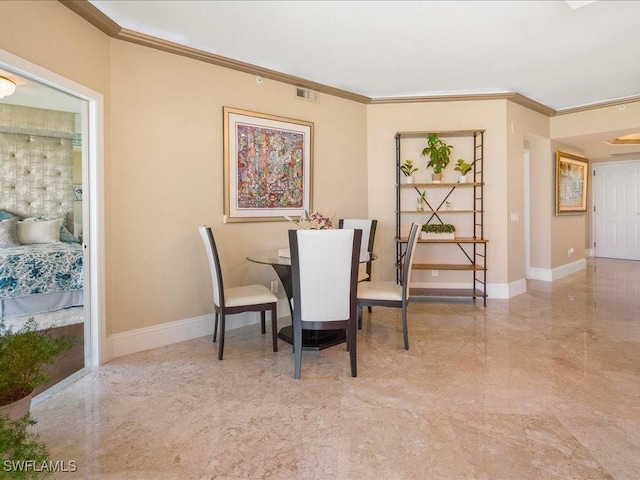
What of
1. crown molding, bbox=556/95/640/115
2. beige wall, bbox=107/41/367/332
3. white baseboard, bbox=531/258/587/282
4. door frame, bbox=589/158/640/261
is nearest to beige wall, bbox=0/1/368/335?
beige wall, bbox=107/41/367/332

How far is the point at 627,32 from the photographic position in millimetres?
3053

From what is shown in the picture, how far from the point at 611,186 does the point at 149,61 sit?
30.1 feet

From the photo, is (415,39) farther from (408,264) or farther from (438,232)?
(438,232)

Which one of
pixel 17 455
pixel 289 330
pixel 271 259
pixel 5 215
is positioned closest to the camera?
pixel 17 455

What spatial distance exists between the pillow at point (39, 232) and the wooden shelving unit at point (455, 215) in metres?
3.36

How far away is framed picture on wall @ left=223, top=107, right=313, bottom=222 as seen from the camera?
11.7 feet

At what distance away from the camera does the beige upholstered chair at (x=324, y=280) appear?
2.41 m

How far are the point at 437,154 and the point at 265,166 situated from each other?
2.10 metres

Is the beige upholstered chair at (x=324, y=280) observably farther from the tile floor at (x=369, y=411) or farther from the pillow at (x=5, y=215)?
the pillow at (x=5, y=215)

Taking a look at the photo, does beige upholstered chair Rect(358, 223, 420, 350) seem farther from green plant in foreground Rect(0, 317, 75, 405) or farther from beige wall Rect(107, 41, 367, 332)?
green plant in foreground Rect(0, 317, 75, 405)

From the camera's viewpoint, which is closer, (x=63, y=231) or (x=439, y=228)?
(x=63, y=231)

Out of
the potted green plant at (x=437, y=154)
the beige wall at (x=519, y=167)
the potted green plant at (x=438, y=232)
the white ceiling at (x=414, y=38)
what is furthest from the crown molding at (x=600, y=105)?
the potted green plant at (x=438, y=232)

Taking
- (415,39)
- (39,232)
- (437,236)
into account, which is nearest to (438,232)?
(437,236)

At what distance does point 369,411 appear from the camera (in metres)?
2.09
